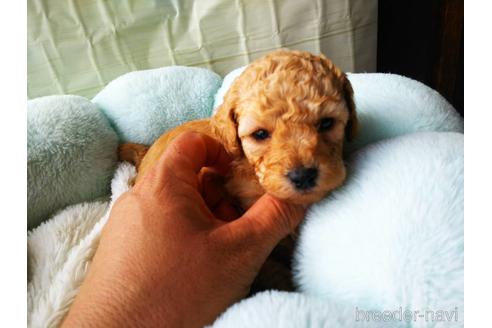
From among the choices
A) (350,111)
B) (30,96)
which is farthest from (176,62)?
(350,111)

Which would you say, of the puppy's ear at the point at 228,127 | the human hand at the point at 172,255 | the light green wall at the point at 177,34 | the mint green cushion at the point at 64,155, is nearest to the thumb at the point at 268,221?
the human hand at the point at 172,255

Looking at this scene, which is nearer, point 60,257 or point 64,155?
point 60,257

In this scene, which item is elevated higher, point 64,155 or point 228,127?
point 228,127

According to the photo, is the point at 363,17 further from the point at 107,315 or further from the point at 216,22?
the point at 107,315

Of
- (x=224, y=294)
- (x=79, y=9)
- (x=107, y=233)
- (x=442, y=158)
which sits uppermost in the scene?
(x=79, y=9)

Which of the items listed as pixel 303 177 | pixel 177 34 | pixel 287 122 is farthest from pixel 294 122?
pixel 177 34

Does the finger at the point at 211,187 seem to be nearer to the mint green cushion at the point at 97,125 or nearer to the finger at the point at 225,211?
the finger at the point at 225,211

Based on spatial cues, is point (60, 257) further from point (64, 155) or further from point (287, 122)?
point (287, 122)
